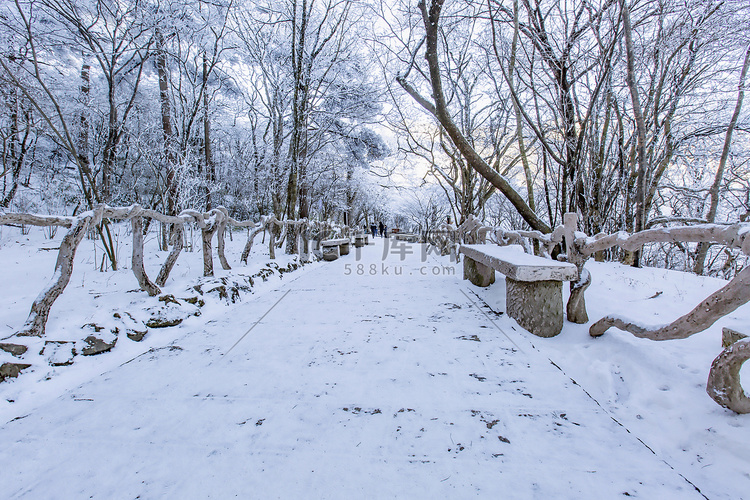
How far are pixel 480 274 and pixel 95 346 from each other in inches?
158

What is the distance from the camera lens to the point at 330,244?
8.44 m

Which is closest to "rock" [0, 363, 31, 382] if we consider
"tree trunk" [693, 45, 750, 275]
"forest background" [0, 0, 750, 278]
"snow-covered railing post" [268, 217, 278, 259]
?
"forest background" [0, 0, 750, 278]

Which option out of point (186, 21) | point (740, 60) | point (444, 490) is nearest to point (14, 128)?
point (186, 21)

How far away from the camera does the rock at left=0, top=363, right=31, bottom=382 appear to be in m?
1.57

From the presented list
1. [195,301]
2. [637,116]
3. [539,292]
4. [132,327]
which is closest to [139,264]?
[195,301]

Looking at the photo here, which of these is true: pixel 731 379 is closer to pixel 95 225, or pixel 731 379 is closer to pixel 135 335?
pixel 135 335

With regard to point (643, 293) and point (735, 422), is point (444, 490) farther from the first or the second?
point (643, 293)

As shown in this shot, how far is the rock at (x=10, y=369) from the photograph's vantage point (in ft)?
5.16

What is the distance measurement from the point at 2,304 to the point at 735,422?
447 cm

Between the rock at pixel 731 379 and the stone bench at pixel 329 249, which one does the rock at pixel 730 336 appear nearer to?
the rock at pixel 731 379

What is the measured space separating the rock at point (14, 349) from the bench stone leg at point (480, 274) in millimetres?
4192

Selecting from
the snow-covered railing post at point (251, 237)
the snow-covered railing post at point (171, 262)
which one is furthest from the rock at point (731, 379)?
the snow-covered railing post at point (251, 237)

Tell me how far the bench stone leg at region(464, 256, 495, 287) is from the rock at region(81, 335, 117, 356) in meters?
3.88

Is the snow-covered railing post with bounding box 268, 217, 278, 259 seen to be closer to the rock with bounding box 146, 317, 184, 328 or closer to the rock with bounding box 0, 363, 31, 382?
the rock with bounding box 146, 317, 184, 328
